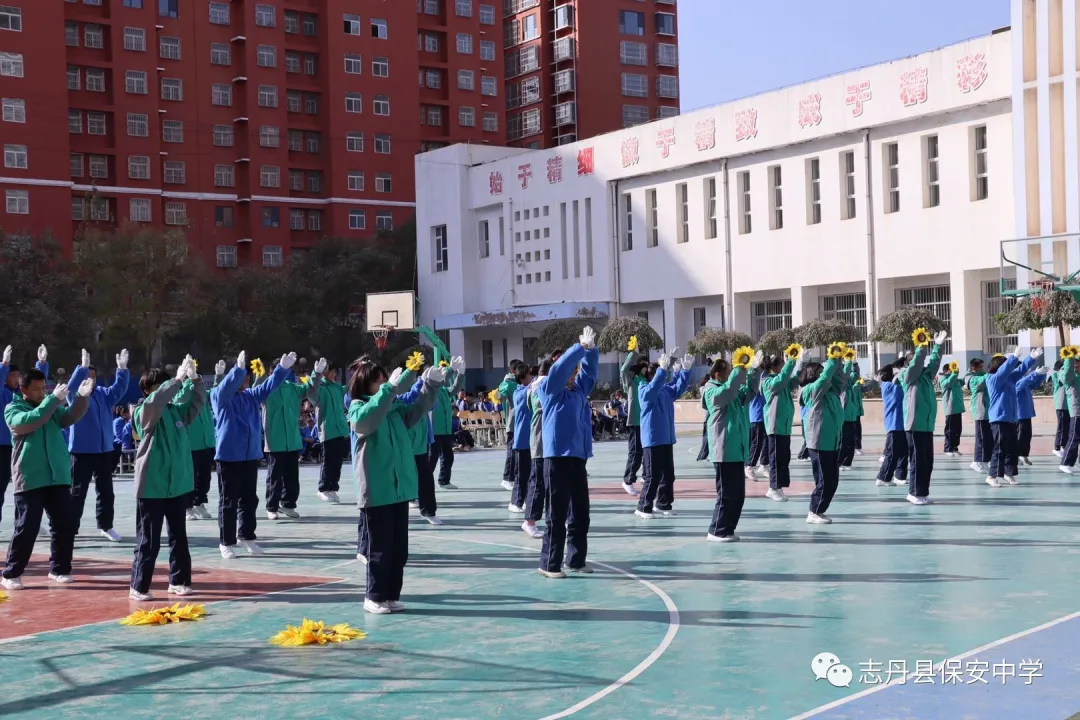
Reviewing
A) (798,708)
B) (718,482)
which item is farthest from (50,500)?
(798,708)

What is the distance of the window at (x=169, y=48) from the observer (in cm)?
5953

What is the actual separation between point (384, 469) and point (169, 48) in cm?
5551

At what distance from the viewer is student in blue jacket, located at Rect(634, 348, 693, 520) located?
13633 millimetres

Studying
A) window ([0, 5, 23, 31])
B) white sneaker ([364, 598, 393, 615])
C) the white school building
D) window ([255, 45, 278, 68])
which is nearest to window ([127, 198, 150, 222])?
window ([255, 45, 278, 68])

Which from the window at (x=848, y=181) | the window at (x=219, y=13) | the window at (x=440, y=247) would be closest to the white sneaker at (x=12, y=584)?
the window at (x=848, y=181)

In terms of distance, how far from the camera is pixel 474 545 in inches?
480

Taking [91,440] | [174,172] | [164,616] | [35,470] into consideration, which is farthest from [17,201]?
[164,616]

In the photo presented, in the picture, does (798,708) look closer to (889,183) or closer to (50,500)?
(50,500)

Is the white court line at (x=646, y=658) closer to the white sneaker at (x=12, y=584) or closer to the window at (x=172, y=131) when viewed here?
the white sneaker at (x=12, y=584)

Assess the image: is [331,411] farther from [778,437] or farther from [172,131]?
[172,131]

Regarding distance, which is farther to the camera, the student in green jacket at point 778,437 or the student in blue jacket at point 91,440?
the student in green jacket at point 778,437

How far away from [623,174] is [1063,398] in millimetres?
26250

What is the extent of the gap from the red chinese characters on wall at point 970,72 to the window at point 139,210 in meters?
38.0

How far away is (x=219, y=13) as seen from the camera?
6116cm
